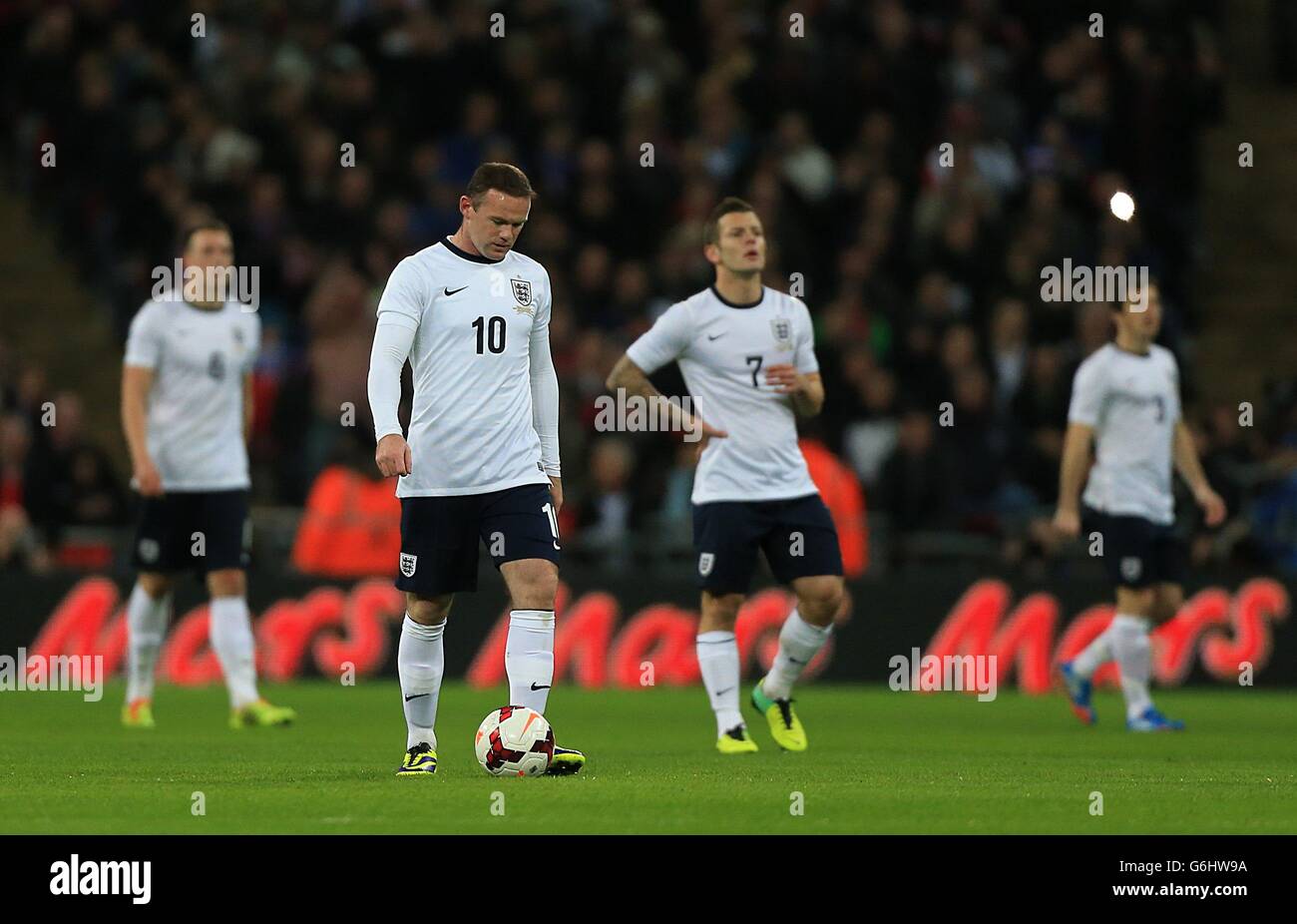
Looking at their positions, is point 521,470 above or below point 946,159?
below

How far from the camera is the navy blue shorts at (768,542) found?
1142 cm

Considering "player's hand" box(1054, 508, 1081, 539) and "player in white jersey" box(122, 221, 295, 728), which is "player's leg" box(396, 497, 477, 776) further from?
"player's hand" box(1054, 508, 1081, 539)

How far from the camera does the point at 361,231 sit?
21.1m

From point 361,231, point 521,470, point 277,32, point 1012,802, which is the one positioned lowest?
point 1012,802

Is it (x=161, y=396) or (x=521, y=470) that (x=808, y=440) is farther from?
(x=521, y=470)

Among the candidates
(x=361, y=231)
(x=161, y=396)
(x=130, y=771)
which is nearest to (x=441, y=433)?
(x=130, y=771)

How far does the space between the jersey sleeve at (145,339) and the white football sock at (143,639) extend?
1.30m

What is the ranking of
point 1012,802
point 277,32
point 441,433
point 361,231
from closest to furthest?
point 1012,802 → point 441,433 → point 361,231 → point 277,32

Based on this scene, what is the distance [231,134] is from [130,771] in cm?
1285

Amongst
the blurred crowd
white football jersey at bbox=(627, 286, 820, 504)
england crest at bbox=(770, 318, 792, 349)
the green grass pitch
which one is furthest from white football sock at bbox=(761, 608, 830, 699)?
the blurred crowd

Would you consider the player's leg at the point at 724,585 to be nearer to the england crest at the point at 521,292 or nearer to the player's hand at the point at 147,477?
the england crest at the point at 521,292

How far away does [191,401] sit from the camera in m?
13.3

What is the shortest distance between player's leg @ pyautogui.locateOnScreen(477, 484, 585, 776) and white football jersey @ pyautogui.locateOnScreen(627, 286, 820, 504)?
2202mm

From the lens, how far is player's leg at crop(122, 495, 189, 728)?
13.3m
